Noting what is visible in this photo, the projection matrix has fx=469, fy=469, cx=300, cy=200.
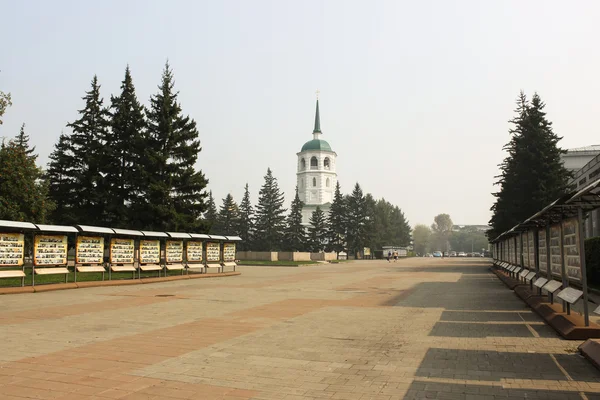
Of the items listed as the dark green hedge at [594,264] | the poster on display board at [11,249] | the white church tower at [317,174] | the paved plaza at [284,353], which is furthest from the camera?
the white church tower at [317,174]

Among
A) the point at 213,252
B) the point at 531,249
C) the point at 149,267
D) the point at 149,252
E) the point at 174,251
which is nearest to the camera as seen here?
the point at 531,249

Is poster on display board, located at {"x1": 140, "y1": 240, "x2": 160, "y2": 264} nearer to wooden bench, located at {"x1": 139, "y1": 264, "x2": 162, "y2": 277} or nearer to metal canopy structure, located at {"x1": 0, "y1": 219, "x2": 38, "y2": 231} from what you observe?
wooden bench, located at {"x1": 139, "y1": 264, "x2": 162, "y2": 277}

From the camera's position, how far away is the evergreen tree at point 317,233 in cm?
7812

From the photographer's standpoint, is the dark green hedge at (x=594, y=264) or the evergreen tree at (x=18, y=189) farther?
the evergreen tree at (x=18, y=189)

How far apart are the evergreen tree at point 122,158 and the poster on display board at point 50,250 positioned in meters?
17.4

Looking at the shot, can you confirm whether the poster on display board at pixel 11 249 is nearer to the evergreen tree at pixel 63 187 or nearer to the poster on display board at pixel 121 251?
the poster on display board at pixel 121 251

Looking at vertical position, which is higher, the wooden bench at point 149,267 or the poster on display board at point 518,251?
the poster on display board at point 518,251

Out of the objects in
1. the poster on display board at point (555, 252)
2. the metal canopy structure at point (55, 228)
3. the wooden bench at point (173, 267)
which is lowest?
the wooden bench at point (173, 267)

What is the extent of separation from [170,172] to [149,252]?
1261cm

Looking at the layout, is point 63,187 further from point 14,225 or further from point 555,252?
point 555,252

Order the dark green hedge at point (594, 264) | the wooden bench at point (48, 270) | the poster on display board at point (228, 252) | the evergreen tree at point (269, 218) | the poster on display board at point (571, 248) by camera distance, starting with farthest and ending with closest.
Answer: the evergreen tree at point (269, 218) < the poster on display board at point (228, 252) < the dark green hedge at point (594, 264) < the wooden bench at point (48, 270) < the poster on display board at point (571, 248)

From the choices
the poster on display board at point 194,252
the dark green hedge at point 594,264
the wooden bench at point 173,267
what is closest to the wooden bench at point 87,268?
the wooden bench at point 173,267

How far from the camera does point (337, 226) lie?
3312 inches

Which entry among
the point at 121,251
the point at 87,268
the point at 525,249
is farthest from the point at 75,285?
the point at 525,249
